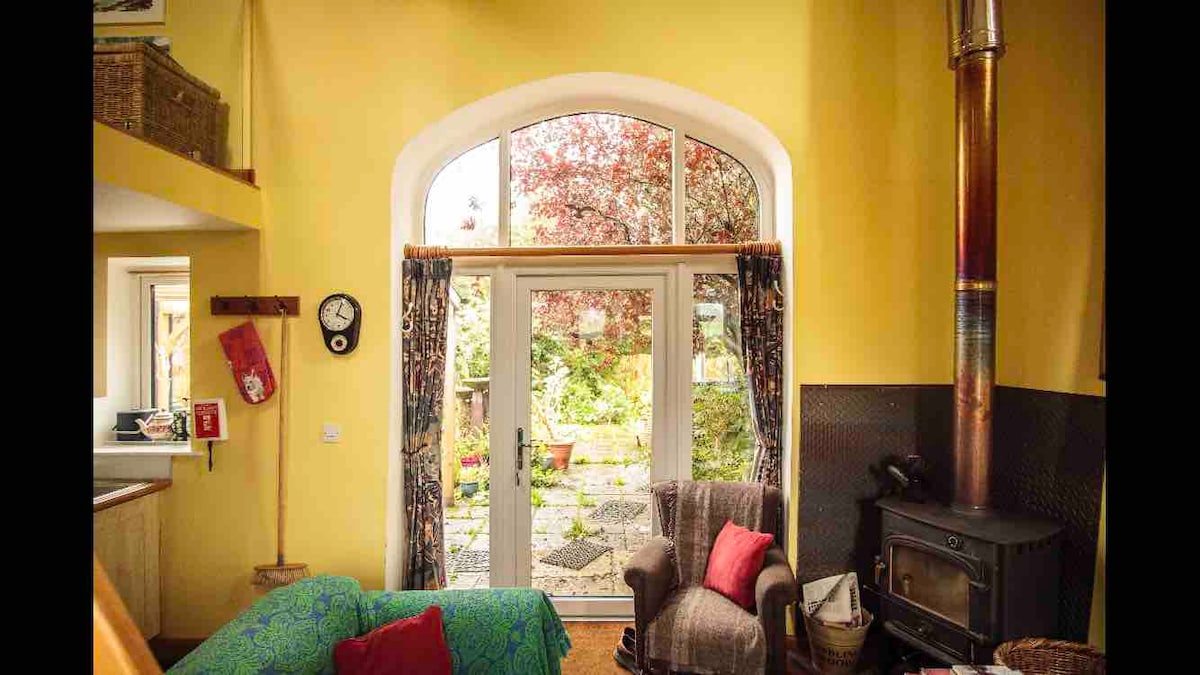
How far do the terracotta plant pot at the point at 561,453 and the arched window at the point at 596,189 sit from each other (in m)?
1.20

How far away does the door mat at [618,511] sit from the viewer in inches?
139

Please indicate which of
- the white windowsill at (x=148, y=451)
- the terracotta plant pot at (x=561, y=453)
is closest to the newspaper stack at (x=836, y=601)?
the terracotta plant pot at (x=561, y=453)

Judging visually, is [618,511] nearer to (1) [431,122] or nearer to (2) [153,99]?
(1) [431,122]

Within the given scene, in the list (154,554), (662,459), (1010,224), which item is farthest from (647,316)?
(154,554)

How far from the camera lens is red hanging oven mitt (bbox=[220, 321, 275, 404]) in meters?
3.19

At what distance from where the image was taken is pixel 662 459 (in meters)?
3.48

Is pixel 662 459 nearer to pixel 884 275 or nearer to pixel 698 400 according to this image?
pixel 698 400

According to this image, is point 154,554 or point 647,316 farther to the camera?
point 647,316

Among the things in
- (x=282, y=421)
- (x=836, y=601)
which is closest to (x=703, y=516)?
(x=836, y=601)

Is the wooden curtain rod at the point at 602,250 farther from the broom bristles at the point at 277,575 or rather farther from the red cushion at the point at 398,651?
the red cushion at the point at 398,651

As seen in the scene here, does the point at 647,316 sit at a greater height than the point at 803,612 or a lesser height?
greater
